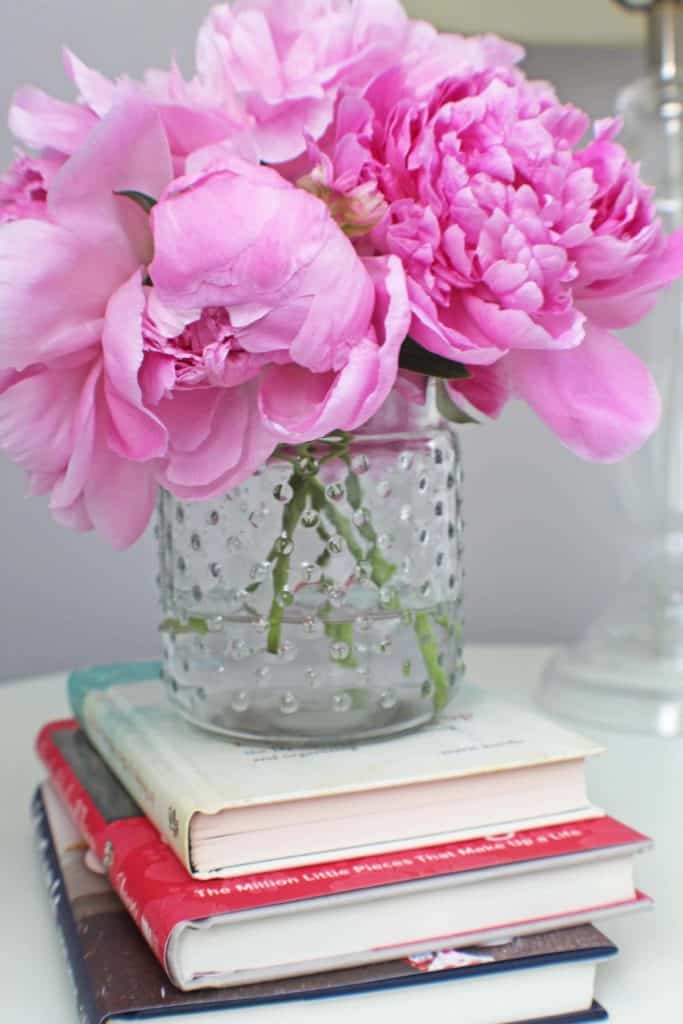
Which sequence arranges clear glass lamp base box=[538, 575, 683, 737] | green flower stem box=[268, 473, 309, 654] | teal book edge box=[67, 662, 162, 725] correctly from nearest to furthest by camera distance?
green flower stem box=[268, 473, 309, 654], teal book edge box=[67, 662, 162, 725], clear glass lamp base box=[538, 575, 683, 737]

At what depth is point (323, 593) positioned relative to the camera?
49 centimetres

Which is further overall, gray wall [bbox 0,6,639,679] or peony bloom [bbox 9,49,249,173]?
gray wall [bbox 0,6,639,679]

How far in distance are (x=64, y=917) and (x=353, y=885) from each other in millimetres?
134

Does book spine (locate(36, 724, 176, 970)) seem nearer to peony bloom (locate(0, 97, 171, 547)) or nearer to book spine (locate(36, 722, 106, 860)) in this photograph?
book spine (locate(36, 722, 106, 860))

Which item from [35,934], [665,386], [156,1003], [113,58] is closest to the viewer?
[156,1003]

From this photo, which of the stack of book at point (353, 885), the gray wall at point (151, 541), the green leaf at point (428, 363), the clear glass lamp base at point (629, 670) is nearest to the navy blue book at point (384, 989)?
the stack of book at point (353, 885)

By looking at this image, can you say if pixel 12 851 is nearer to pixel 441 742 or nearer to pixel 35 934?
pixel 35 934

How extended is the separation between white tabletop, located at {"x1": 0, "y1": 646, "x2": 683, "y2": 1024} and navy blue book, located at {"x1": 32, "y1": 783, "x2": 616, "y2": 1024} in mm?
21

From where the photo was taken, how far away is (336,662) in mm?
492

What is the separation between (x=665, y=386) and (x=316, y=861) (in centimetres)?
51

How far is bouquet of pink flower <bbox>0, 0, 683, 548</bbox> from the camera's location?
15.5 inches

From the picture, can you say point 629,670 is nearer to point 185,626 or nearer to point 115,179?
point 185,626

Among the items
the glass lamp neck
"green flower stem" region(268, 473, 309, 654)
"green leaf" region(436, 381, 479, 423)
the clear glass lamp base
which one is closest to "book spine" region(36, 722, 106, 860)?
"green flower stem" region(268, 473, 309, 654)

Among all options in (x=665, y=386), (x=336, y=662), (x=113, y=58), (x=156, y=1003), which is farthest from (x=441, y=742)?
(x=113, y=58)
